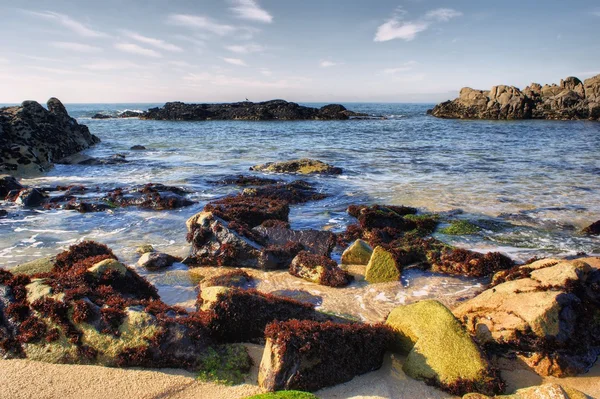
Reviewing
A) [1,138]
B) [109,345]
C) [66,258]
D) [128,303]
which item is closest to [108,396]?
[109,345]

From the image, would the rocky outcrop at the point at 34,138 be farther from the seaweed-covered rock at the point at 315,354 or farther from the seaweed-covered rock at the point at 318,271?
the seaweed-covered rock at the point at 315,354

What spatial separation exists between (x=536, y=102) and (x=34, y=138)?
253 feet

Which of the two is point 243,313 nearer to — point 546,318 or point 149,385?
point 149,385

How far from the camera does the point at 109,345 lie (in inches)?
191

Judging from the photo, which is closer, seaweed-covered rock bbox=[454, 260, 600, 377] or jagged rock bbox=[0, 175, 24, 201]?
seaweed-covered rock bbox=[454, 260, 600, 377]

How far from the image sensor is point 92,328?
4988 mm

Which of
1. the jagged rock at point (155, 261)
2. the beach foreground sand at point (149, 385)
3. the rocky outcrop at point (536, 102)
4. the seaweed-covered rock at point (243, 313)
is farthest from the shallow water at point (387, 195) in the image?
the rocky outcrop at point (536, 102)

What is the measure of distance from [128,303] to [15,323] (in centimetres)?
138

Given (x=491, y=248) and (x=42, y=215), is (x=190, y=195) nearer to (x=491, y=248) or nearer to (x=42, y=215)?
(x=42, y=215)

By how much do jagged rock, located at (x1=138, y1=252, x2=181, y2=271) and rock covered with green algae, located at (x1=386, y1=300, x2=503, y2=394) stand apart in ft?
17.9

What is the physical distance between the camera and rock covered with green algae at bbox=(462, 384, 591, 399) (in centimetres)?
427

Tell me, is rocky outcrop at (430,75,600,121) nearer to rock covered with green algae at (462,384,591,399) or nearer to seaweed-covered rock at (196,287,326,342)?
rock covered with green algae at (462,384,591,399)

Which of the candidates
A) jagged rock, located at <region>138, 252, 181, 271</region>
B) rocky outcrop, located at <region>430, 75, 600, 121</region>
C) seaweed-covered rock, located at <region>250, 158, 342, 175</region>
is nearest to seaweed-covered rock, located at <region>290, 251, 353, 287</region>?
jagged rock, located at <region>138, 252, 181, 271</region>

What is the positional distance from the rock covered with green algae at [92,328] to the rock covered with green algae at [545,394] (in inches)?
134
